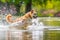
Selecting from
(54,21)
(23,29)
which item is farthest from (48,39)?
(54,21)

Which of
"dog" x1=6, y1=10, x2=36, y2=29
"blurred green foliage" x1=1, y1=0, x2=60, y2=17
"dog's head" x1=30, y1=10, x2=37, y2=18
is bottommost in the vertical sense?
"dog" x1=6, y1=10, x2=36, y2=29

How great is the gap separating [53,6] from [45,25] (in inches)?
28.4

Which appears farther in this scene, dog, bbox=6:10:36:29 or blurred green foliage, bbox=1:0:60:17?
blurred green foliage, bbox=1:0:60:17

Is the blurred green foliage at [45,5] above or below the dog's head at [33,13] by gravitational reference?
above

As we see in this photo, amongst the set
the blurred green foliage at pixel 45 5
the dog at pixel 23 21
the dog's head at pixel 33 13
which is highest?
the blurred green foliage at pixel 45 5

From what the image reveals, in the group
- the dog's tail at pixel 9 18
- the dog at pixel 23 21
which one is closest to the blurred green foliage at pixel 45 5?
the dog at pixel 23 21

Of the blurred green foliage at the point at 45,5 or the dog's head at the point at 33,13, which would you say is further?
the blurred green foliage at the point at 45,5

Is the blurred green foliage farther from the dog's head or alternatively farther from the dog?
the dog

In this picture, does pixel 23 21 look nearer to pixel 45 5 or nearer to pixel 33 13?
pixel 33 13

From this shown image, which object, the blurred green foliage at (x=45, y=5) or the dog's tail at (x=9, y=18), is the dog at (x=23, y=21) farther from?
the blurred green foliage at (x=45, y=5)

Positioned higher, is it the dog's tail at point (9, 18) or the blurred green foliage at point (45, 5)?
the blurred green foliage at point (45, 5)

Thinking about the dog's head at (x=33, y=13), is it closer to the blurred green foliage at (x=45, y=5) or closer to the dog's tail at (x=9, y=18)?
the blurred green foliage at (x=45, y=5)

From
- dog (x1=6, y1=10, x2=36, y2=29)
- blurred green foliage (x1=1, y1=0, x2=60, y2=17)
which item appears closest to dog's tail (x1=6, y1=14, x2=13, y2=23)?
dog (x1=6, y1=10, x2=36, y2=29)

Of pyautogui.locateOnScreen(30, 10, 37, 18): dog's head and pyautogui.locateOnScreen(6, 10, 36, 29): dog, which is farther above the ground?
pyautogui.locateOnScreen(30, 10, 37, 18): dog's head
